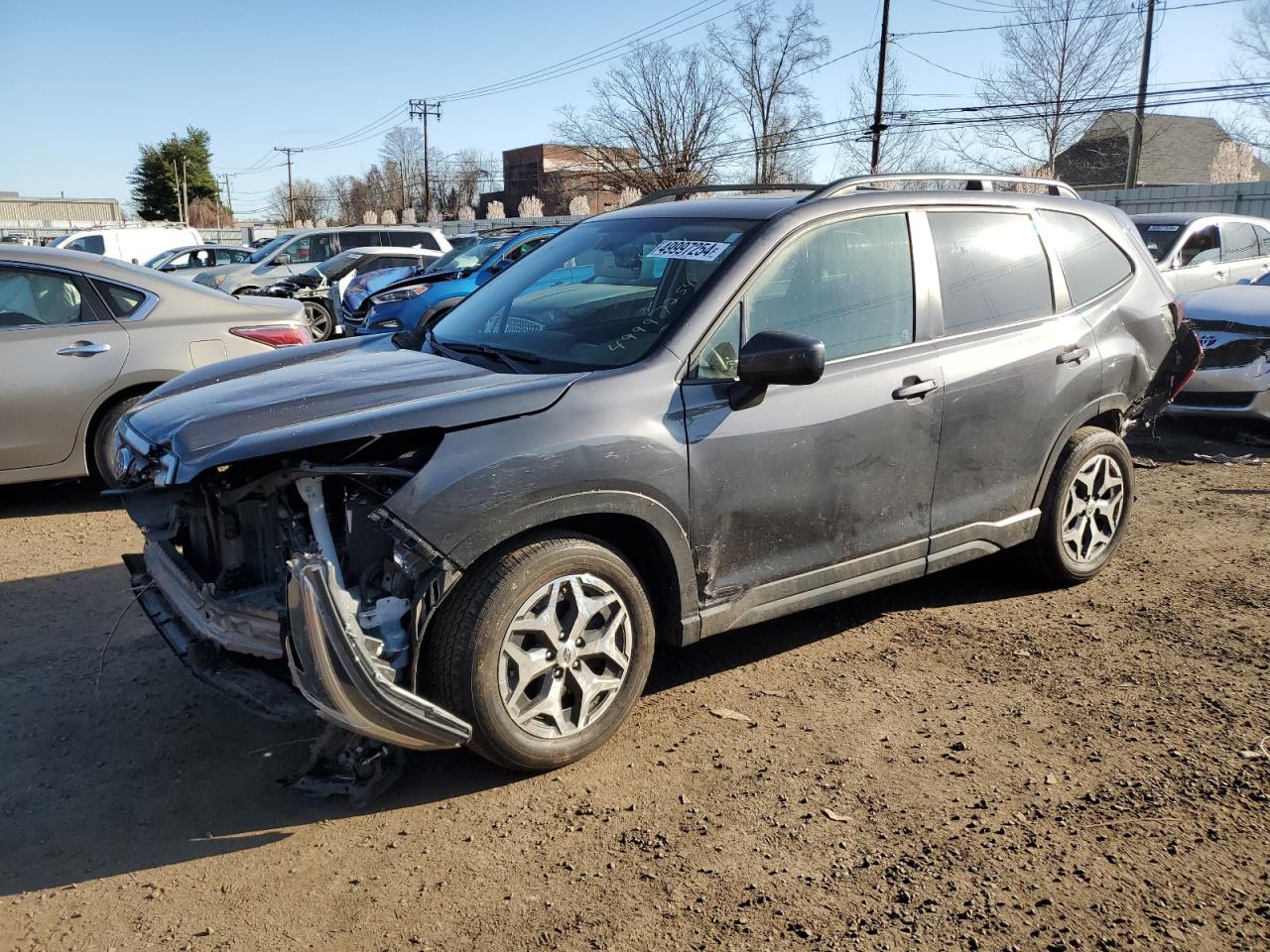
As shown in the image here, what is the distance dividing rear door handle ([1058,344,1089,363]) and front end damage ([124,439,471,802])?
10.1 ft

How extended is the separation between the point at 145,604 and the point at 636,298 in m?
2.15

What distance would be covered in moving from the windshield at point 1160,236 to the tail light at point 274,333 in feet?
32.9

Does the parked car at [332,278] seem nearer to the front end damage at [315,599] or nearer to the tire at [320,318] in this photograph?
the tire at [320,318]

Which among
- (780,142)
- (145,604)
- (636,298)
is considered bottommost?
(145,604)

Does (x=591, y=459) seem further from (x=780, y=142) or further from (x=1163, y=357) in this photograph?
(x=780, y=142)

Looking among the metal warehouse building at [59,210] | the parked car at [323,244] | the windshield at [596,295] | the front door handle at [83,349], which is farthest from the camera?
the metal warehouse building at [59,210]

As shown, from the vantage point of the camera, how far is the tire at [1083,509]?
4805mm

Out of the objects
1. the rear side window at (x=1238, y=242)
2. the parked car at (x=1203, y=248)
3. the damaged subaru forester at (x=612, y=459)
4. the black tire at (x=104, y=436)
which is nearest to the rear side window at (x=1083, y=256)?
the damaged subaru forester at (x=612, y=459)

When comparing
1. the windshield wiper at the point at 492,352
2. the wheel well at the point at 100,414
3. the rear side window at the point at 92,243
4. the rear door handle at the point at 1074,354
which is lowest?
the wheel well at the point at 100,414

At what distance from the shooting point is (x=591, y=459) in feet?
10.7

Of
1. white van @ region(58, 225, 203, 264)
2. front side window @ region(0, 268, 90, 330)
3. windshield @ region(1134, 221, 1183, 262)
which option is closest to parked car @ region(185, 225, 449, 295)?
white van @ region(58, 225, 203, 264)

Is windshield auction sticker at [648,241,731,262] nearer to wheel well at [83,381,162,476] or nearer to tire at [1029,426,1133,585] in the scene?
tire at [1029,426,1133,585]

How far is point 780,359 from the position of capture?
343cm

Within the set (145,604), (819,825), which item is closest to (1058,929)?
(819,825)
